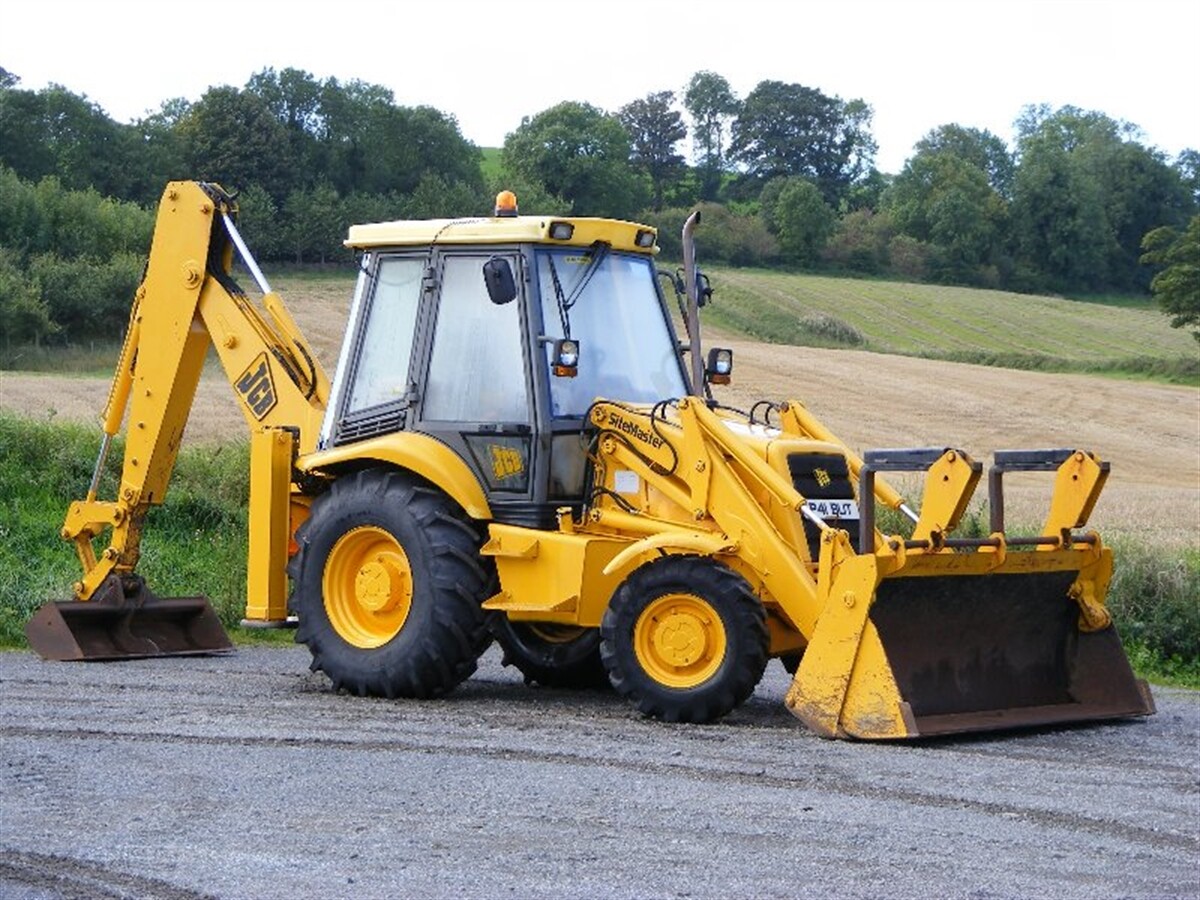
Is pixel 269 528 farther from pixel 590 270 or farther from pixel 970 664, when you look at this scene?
pixel 970 664

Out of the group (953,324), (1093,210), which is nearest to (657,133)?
(953,324)

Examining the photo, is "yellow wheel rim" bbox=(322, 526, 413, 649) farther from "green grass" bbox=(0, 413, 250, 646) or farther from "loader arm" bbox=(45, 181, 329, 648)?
"green grass" bbox=(0, 413, 250, 646)

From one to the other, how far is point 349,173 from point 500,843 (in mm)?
35157

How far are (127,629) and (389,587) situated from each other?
278 centimetres

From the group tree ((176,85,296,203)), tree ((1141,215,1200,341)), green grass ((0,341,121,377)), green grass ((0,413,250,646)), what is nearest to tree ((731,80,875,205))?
tree ((1141,215,1200,341))

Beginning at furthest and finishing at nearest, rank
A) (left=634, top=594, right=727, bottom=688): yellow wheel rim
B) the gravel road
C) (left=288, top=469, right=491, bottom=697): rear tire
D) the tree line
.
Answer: the tree line < (left=288, top=469, right=491, bottom=697): rear tire < (left=634, top=594, right=727, bottom=688): yellow wheel rim < the gravel road

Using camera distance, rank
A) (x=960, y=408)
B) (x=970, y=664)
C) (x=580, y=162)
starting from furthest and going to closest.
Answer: (x=580, y=162), (x=960, y=408), (x=970, y=664)

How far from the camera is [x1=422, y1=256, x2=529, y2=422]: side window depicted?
10867mm

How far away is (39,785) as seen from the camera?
26.3ft

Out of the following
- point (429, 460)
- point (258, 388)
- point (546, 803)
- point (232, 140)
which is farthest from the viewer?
point (232, 140)

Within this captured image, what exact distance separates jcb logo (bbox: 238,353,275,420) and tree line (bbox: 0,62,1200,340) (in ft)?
56.8

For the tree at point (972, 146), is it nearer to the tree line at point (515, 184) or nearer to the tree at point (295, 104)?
the tree line at point (515, 184)

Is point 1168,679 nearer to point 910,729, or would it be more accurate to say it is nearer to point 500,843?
point 910,729

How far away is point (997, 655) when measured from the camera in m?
10.5
